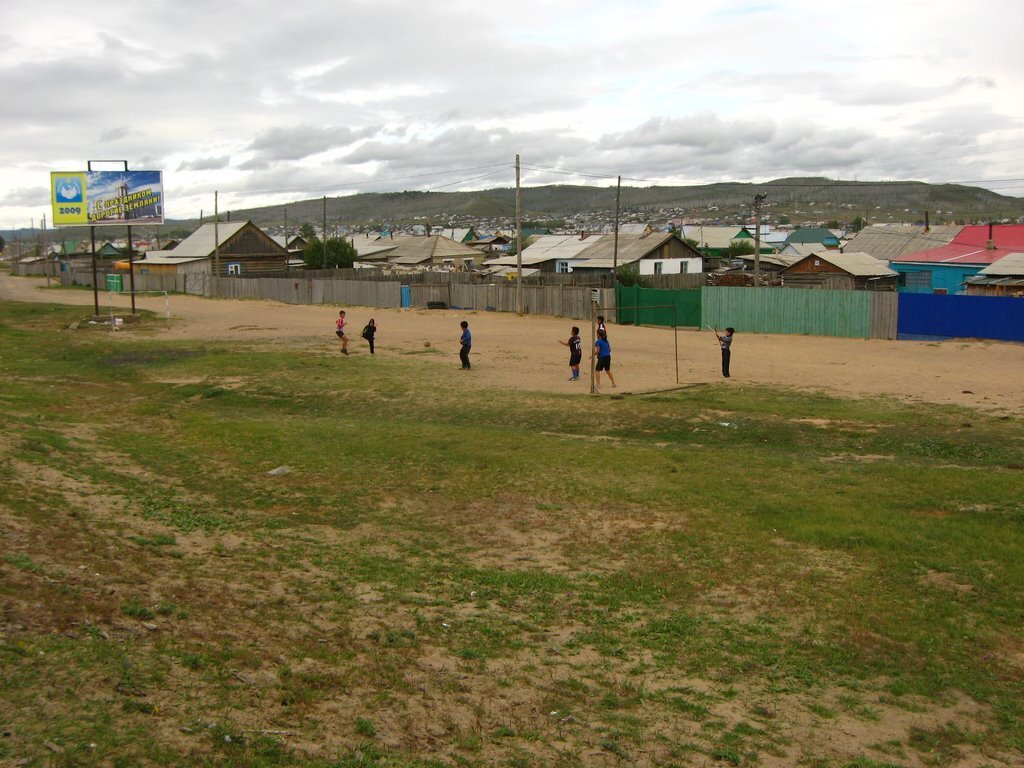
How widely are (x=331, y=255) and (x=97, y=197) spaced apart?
41.2 metres

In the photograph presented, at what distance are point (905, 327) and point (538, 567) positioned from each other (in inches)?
1181

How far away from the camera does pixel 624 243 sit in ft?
240

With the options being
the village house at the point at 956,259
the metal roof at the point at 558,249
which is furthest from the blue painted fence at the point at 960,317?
the metal roof at the point at 558,249

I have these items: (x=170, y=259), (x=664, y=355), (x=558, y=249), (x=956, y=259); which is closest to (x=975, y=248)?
(x=956, y=259)

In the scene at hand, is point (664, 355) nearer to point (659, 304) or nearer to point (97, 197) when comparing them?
point (659, 304)

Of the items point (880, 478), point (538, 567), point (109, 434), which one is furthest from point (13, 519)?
point (880, 478)

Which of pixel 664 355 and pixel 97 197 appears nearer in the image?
pixel 664 355

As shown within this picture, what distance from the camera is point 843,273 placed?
50.4 meters

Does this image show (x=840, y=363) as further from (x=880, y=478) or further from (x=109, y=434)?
(x=109, y=434)

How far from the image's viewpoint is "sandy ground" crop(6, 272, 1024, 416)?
2423 centimetres

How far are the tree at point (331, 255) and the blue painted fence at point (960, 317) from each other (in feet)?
189

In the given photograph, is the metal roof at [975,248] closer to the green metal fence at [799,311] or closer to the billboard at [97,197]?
the green metal fence at [799,311]

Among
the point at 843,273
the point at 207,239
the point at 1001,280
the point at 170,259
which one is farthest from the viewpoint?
the point at 207,239

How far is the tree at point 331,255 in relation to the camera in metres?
83.8
